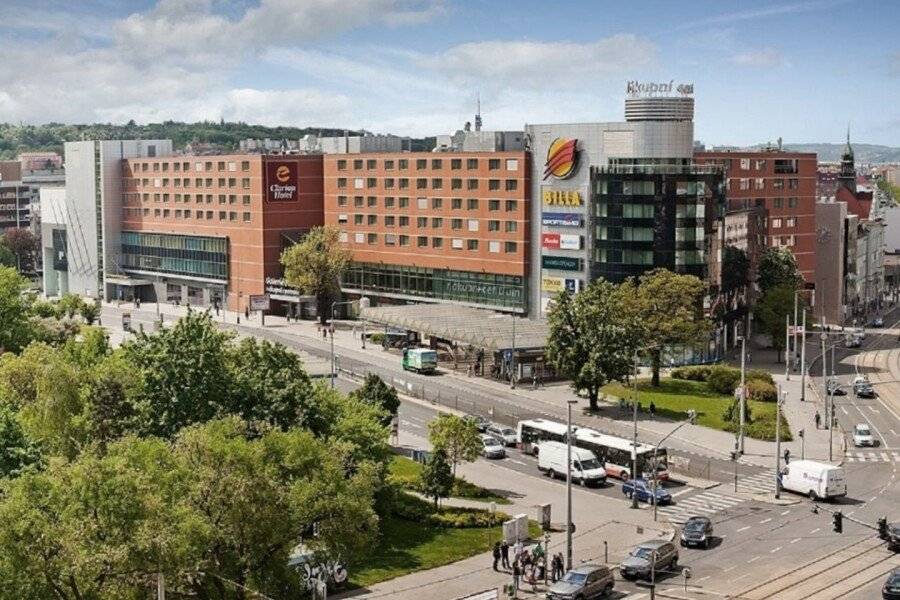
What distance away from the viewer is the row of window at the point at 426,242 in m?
144

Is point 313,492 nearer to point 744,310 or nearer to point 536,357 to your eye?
point 536,357

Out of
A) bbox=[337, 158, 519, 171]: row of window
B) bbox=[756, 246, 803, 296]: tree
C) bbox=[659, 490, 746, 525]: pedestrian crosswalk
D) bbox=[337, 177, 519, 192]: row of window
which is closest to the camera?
bbox=[659, 490, 746, 525]: pedestrian crosswalk

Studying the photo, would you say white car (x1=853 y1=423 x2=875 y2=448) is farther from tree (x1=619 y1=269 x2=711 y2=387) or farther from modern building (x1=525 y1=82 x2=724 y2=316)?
modern building (x1=525 y1=82 x2=724 y2=316)

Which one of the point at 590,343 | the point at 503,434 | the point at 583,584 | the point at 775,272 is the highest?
the point at 775,272

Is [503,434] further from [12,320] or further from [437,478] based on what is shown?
[12,320]

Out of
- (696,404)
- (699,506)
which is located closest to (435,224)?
(696,404)

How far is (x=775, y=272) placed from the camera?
146 meters

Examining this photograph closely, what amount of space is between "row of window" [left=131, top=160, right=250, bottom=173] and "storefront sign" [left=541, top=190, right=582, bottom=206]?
162 ft

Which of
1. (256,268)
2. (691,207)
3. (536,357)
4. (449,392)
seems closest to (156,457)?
(449,392)

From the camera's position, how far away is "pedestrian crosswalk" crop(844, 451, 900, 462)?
90.6 m

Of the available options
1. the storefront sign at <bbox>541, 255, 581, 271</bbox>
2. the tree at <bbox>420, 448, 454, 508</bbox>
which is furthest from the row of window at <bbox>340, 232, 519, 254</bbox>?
the tree at <bbox>420, 448, 454, 508</bbox>

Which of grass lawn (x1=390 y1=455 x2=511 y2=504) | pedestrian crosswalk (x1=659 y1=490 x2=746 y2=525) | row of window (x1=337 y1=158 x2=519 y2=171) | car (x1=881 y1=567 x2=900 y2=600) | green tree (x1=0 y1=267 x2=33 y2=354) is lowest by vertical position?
pedestrian crosswalk (x1=659 y1=490 x2=746 y2=525)

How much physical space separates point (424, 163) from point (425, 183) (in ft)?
8.16

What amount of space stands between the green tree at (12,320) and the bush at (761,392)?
66.5 m
